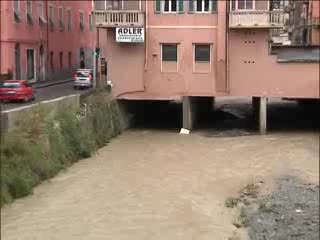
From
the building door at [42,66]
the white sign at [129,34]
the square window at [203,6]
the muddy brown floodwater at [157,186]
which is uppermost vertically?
the square window at [203,6]

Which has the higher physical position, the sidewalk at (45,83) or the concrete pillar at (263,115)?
the sidewalk at (45,83)

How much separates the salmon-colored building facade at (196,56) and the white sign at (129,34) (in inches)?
2.6

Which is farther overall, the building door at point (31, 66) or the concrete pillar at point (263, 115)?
the building door at point (31, 66)

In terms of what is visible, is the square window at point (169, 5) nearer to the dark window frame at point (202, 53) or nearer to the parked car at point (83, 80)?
the dark window frame at point (202, 53)

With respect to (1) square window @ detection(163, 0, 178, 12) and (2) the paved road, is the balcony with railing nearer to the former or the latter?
(1) square window @ detection(163, 0, 178, 12)

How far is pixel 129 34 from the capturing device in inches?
1442

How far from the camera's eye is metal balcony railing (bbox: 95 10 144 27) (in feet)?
120

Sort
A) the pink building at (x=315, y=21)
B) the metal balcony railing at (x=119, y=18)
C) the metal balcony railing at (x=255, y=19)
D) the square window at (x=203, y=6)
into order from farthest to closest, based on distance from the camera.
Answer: the pink building at (x=315, y=21), the square window at (x=203, y=6), the metal balcony railing at (x=119, y=18), the metal balcony railing at (x=255, y=19)

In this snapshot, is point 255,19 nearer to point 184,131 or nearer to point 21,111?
point 184,131

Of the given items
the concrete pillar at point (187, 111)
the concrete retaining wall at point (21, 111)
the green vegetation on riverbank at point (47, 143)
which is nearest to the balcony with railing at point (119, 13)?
the green vegetation on riverbank at point (47, 143)

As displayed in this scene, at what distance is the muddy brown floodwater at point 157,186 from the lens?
59.6ft

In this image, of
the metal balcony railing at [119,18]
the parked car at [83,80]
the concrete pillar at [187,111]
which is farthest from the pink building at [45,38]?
the concrete pillar at [187,111]

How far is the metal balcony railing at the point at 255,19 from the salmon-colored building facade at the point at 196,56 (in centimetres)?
30

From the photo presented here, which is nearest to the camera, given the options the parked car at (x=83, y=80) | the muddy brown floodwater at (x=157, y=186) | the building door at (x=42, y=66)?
the muddy brown floodwater at (x=157, y=186)
